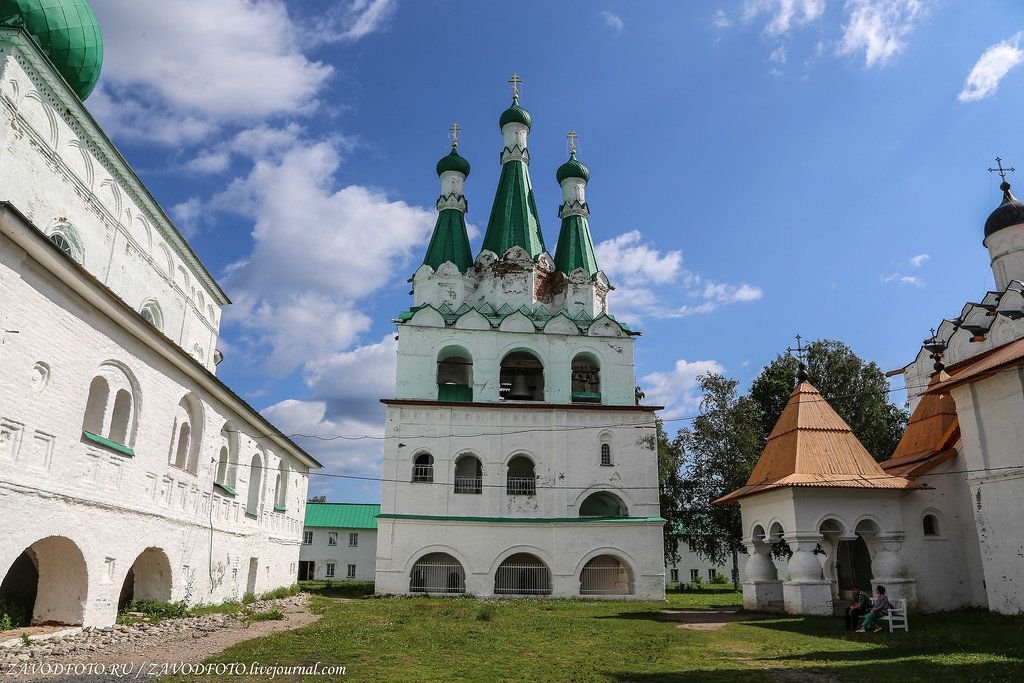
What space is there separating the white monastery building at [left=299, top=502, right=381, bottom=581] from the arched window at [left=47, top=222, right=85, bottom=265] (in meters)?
27.0

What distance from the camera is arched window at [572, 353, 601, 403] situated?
79.0ft

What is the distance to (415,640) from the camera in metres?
10.5

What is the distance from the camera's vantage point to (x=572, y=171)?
1054 inches

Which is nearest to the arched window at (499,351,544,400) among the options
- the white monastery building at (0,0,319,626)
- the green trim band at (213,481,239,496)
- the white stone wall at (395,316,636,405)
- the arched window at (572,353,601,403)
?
the white stone wall at (395,316,636,405)

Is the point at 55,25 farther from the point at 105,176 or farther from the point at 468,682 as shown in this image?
the point at 468,682

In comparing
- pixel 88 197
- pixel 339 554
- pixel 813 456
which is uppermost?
pixel 88 197

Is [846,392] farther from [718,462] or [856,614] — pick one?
[856,614]

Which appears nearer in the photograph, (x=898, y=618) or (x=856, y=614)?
(x=898, y=618)

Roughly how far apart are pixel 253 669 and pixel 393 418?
13.9 meters

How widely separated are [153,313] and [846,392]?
24331mm

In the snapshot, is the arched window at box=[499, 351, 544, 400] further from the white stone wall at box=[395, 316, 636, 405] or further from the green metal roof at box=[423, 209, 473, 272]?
the green metal roof at box=[423, 209, 473, 272]

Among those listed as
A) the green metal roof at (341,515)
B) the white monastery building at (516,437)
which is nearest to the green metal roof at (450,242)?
the white monastery building at (516,437)

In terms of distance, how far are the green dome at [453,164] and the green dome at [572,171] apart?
3.49m

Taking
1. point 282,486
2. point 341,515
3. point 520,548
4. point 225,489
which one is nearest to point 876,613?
point 520,548
